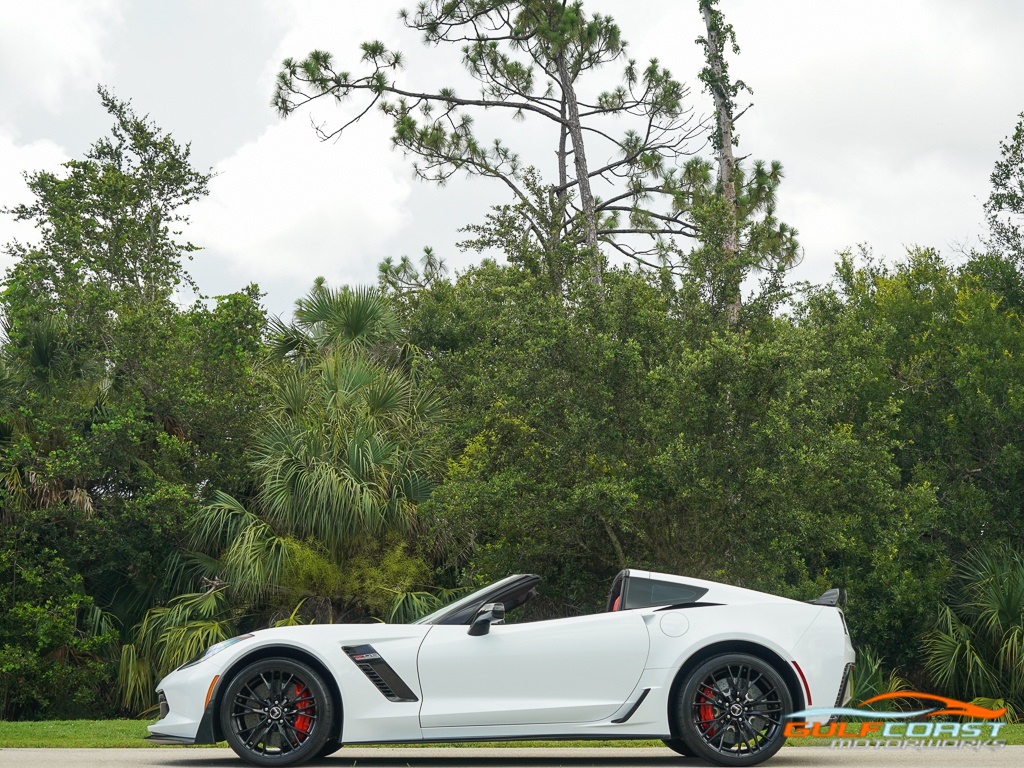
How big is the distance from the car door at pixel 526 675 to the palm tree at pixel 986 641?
35.3 feet

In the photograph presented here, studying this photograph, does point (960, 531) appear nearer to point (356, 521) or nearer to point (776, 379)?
point (776, 379)

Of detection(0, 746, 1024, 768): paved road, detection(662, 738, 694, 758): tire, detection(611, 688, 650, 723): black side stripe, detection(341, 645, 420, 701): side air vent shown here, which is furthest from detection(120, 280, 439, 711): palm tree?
detection(611, 688, 650, 723): black side stripe

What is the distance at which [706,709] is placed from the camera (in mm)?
7262

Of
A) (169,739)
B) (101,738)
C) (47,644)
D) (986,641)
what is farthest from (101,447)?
(986,641)

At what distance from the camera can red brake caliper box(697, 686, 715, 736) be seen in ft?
23.7

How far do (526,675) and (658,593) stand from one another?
1.06 meters

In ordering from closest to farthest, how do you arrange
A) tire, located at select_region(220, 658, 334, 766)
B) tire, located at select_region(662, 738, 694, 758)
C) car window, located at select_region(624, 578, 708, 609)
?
tire, located at select_region(220, 658, 334, 766)
car window, located at select_region(624, 578, 708, 609)
tire, located at select_region(662, 738, 694, 758)

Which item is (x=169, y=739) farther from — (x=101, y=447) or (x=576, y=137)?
(x=576, y=137)

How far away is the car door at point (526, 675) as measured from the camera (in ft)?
23.4

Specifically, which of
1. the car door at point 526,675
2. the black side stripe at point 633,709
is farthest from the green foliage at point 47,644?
the black side stripe at point 633,709

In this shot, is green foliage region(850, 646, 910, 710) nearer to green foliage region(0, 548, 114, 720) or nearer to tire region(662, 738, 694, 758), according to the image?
tire region(662, 738, 694, 758)

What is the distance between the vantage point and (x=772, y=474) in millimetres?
12578

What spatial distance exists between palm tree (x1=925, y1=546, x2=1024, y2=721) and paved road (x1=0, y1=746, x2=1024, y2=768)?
8.71 meters

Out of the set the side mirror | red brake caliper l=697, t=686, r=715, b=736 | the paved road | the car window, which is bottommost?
the paved road
